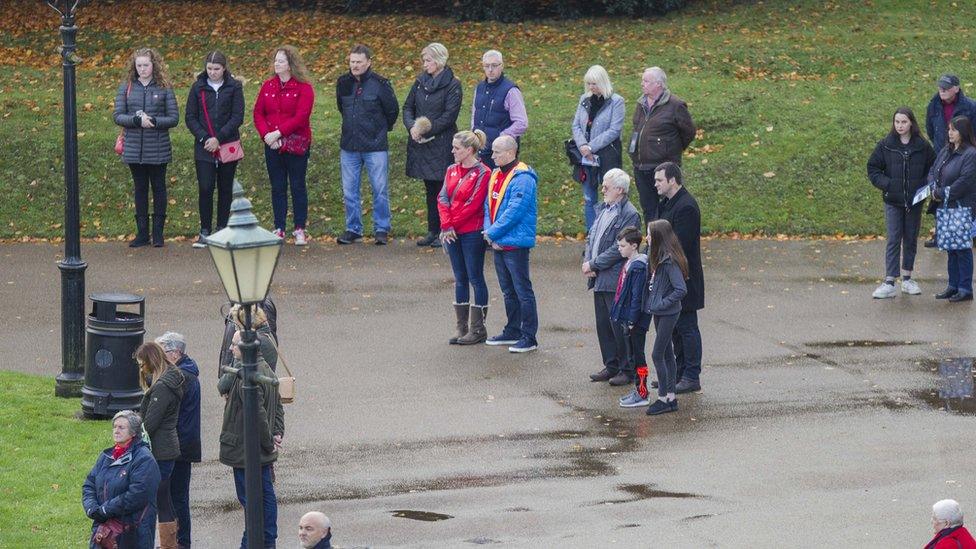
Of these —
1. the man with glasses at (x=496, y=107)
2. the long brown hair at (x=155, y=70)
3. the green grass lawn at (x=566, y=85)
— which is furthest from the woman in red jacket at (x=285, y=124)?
the man with glasses at (x=496, y=107)

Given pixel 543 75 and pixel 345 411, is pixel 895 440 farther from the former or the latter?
pixel 543 75

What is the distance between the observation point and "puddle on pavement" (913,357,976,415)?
40.9 ft

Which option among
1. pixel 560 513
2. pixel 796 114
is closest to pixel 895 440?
pixel 560 513

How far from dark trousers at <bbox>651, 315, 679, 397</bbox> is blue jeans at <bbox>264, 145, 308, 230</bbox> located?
7.07 meters

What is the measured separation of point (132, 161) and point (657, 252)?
26.4ft

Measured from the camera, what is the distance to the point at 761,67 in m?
25.8

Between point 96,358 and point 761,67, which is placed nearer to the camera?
point 96,358

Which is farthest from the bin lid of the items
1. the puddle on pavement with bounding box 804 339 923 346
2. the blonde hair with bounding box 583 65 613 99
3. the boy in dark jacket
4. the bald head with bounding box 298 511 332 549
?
the blonde hair with bounding box 583 65 613 99

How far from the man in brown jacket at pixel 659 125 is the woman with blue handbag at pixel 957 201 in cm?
268

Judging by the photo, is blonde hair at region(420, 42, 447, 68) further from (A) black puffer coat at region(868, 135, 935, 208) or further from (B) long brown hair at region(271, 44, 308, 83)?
(A) black puffer coat at region(868, 135, 935, 208)

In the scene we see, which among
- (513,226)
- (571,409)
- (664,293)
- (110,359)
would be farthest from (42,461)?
(664,293)

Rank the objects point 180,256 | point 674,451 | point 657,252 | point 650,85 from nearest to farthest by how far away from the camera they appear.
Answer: point 674,451 < point 657,252 < point 650,85 < point 180,256

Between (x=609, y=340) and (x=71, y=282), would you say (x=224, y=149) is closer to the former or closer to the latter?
(x=71, y=282)

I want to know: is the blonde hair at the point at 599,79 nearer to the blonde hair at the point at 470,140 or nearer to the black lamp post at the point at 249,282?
the blonde hair at the point at 470,140
